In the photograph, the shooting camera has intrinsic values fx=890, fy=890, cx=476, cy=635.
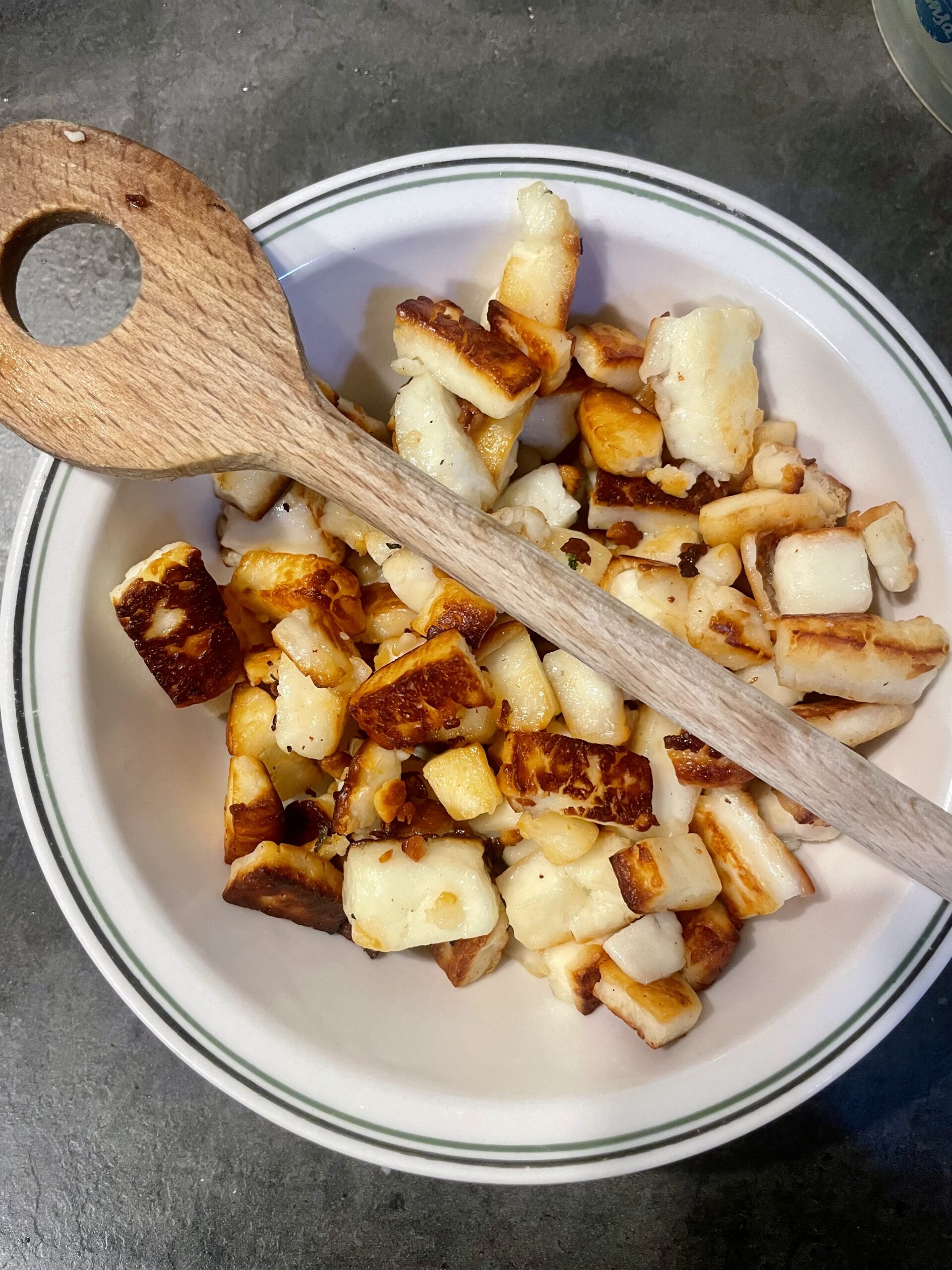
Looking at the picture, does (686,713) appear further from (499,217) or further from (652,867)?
(499,217)

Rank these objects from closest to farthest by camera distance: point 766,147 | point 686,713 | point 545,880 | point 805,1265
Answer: point 686,713
point 545,880
point 805,1265
point 766,147

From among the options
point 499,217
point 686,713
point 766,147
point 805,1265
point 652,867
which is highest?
point 766,147

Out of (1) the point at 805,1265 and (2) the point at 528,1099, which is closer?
(2) the point at 528,1099

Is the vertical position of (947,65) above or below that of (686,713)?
above

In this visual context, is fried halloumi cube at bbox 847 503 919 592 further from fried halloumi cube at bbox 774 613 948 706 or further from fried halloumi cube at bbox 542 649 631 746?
fried halloumi cube at bbox 542 649 631 746

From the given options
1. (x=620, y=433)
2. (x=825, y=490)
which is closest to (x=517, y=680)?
(x=620, y=433)

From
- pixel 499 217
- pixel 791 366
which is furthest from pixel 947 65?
pixel 499 217

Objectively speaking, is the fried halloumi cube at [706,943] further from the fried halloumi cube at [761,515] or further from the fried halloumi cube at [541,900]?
the fried halloumi cube at [761,515]

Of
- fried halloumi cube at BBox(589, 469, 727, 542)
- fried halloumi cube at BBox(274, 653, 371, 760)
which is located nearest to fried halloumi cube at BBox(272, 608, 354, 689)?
fried halloumi cube at BBox(274, 653, 371, 760)

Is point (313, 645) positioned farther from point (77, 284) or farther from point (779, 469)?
point (77, 284)
